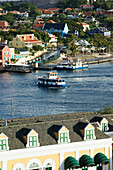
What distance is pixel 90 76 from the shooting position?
4881cm

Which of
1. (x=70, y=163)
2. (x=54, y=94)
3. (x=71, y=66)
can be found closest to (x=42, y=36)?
(x=71, y=66)

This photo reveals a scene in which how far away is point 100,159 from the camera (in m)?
14.7

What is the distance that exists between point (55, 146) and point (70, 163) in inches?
23.8

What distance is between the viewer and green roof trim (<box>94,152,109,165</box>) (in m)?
14.7

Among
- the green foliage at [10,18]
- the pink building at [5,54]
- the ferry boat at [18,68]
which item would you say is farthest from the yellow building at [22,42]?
the green foliage at [10,18]

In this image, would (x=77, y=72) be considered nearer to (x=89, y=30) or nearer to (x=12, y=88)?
(x=12, y=88)

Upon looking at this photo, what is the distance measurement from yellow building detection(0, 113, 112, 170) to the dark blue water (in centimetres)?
1434

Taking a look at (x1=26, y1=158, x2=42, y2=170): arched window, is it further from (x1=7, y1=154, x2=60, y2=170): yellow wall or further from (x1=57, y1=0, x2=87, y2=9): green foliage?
(x1=57, y1=0, x2=87, y2=9): green foliage

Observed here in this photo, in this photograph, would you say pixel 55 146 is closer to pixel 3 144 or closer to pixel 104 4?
pixel 3 144

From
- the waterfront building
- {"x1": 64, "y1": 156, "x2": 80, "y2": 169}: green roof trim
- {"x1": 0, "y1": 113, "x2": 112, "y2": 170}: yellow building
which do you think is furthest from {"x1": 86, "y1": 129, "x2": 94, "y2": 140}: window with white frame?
the waterfront building

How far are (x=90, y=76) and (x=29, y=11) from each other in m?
64.1

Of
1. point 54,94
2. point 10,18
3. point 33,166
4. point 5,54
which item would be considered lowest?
point 54,94

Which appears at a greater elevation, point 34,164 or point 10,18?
point 10,18

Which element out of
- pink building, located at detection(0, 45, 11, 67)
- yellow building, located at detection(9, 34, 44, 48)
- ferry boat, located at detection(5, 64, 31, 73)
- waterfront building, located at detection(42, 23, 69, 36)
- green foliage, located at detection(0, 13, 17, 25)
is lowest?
ferry boat, located at detection(5, 64, 31, 73)
